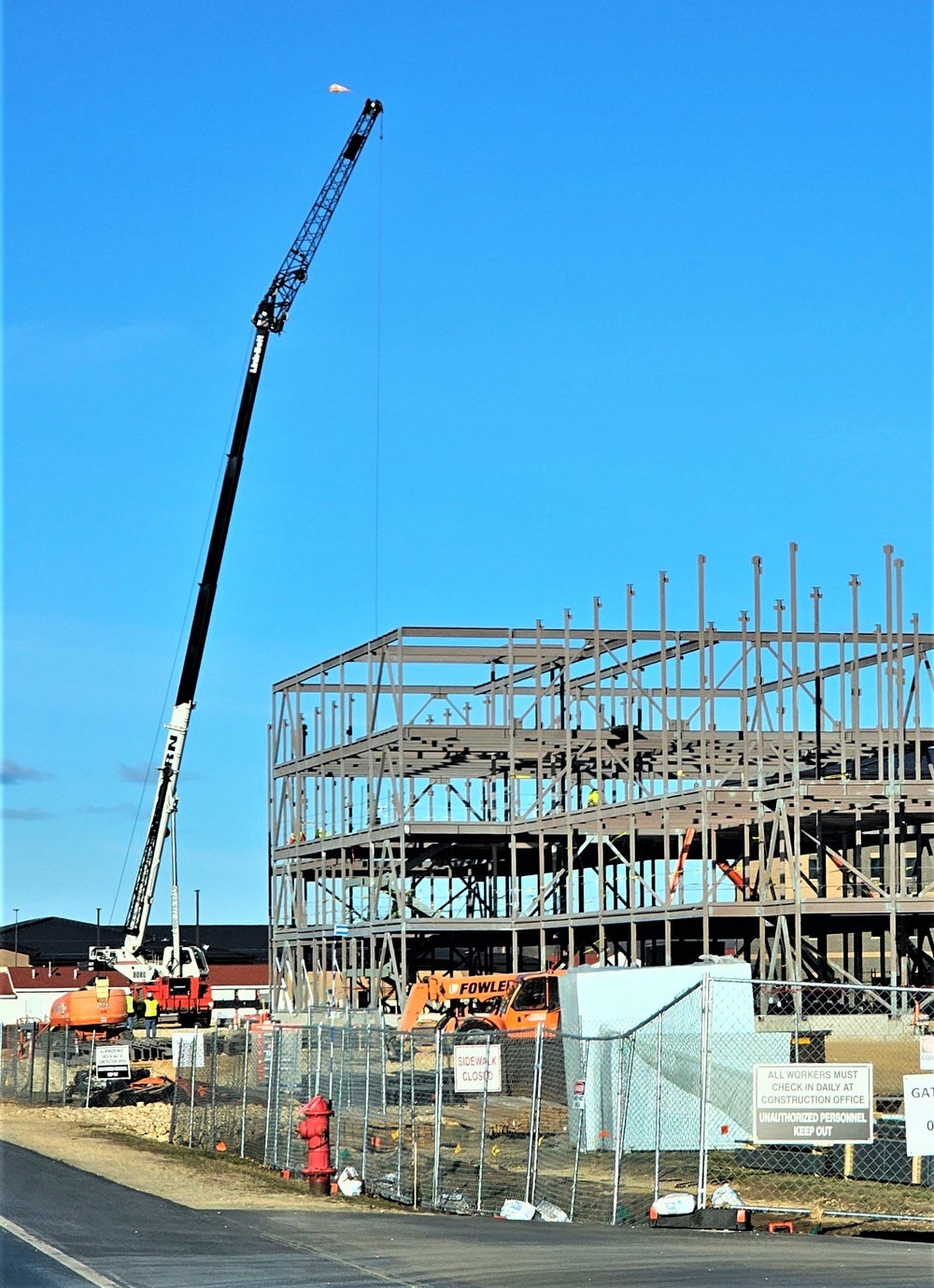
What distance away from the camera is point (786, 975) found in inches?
1348

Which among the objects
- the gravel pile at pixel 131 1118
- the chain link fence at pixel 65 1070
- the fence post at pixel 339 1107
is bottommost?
the gravel pile at pixel 131 1118

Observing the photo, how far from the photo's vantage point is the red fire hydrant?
1861 cm

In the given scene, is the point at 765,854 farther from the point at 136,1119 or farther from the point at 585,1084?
the point at 585,1084

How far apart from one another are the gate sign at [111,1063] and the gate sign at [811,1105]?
2065cm

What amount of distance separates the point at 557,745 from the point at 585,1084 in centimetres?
2634

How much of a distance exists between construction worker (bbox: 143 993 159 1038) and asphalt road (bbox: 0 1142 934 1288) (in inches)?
1193

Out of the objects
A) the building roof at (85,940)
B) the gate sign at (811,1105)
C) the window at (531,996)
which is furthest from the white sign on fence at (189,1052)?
the building roof at (85,940)

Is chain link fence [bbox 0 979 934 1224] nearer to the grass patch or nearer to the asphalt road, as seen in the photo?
the grass patch

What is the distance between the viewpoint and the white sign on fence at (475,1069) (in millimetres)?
18266

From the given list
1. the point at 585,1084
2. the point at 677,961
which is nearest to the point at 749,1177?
the point at 585,1084

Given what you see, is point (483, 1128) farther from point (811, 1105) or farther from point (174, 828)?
point (174, 828)

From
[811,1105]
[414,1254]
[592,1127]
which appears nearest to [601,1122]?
[592,1127]

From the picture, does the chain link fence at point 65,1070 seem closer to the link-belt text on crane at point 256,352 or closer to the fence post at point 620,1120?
the fence post at point 620,1120

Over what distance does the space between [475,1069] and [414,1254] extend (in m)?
4.62
